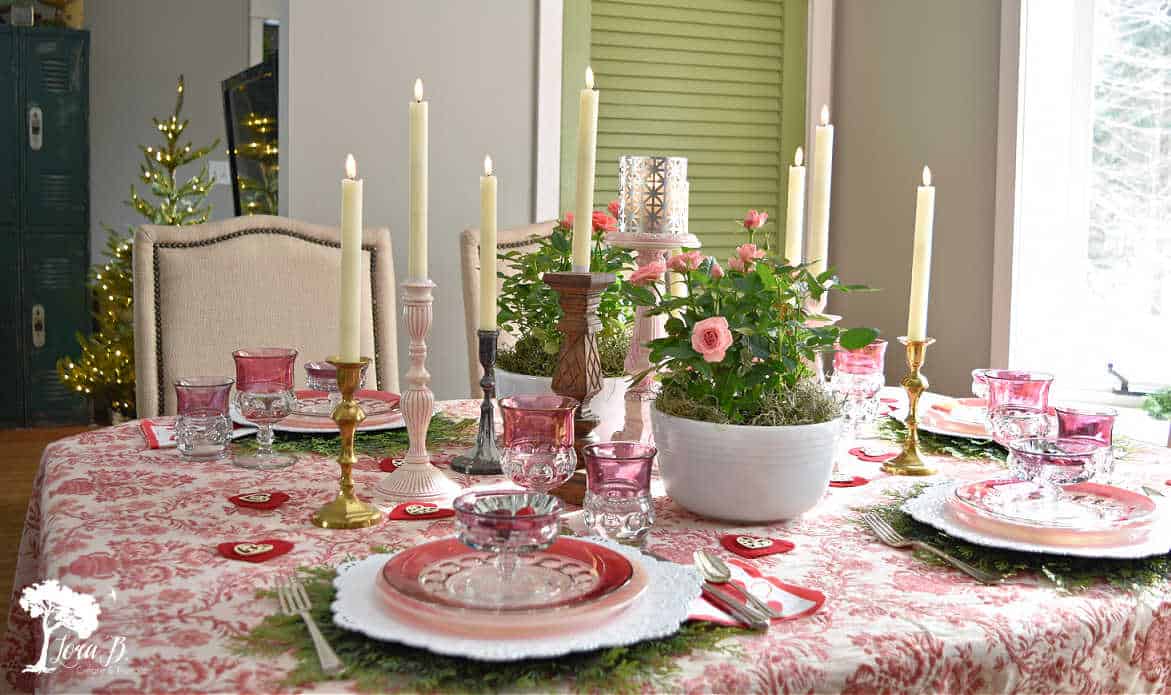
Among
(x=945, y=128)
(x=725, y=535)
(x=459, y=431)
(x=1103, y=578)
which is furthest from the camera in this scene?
(x=945, y=128)

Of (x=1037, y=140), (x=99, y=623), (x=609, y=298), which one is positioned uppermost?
(x=1037, y=140)

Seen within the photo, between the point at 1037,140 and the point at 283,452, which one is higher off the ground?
the point at 1037,140

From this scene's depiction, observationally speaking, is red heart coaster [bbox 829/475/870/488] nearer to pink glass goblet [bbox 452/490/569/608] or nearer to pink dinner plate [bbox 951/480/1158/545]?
pink dinner plate [bbox 951/480/1158/545]

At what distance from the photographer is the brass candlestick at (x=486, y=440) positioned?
1.33m

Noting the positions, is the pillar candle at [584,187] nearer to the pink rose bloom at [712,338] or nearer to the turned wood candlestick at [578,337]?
the turned wood candlestick at [578,337]

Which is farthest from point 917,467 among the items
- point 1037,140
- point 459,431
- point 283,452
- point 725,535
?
point 1037,140

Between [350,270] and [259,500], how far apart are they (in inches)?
11.0

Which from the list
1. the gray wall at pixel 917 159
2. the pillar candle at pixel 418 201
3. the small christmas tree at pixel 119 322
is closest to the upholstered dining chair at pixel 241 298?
the pillar candle at pixel 418 201

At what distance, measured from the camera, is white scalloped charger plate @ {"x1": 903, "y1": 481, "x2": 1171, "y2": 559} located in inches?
39.4

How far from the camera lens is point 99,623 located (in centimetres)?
83

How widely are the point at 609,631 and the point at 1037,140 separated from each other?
7.41ft

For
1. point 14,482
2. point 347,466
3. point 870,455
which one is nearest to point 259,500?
point 347,466

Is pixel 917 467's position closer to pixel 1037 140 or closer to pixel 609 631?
pixel 609 631

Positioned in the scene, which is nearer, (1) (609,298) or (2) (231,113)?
(1) (609,298)
